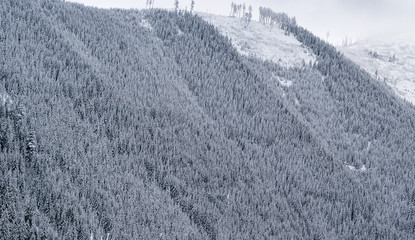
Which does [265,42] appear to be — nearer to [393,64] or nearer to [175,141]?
[175,141]

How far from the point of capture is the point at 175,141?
30484 millimetres

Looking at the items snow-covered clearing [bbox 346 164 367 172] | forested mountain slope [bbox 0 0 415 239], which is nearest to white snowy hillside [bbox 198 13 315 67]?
forested mountain slope [bbox 0 0 415 239]

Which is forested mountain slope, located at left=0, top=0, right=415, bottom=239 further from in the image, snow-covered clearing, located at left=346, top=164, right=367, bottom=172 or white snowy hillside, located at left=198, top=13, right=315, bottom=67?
white snowy hillside, located at left=198, top=13, right=315, bottom=67

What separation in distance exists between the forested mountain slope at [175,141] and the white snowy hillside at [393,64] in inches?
2434

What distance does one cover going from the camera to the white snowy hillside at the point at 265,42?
6200 centimetres

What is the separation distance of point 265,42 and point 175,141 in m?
44.2

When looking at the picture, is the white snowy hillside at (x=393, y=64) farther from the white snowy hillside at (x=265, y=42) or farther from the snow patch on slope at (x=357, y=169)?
the snow patch on slope at (x=357, y=169)

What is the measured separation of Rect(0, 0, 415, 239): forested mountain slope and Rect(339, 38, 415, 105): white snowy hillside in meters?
61.8

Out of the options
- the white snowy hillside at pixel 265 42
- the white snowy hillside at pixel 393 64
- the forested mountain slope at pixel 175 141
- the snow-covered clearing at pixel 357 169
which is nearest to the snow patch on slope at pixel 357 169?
the snow-covered clearing at pixel 357 169

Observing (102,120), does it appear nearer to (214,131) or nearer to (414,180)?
(214,131)

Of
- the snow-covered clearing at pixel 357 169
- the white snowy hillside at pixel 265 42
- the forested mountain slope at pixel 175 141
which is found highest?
the white snowy hillside at pixel 265 42

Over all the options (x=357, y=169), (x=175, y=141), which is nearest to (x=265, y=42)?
(x=357, y=169)

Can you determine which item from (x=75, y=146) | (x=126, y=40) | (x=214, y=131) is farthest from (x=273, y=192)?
(x=126, y=40)

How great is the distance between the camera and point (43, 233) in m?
14.9
